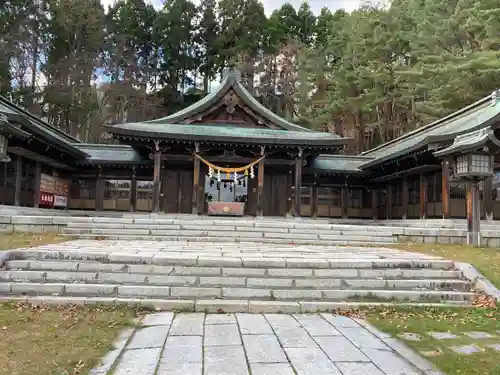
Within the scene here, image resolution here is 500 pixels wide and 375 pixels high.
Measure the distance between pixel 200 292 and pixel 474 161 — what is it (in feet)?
28.3

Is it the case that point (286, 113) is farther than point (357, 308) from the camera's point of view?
Yes

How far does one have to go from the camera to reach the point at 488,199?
17.3 meters

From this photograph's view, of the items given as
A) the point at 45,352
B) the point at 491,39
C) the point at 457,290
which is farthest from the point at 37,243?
the point at 491,39

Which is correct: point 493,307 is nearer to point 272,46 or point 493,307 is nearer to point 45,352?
point 45,352

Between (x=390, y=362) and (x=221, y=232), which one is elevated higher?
(x=221, y=232)

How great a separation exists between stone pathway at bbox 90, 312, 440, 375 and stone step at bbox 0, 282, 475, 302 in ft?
2.59

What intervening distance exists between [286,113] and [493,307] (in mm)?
38223

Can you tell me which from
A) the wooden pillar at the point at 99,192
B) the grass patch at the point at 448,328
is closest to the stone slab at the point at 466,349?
the grass patch at the point at 448,328

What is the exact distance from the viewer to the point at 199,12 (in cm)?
4856

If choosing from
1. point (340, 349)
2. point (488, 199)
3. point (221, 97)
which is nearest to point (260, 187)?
point (221, 97)

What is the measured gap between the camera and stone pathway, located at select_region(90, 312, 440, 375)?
13.6ft

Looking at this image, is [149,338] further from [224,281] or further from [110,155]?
[110,155]

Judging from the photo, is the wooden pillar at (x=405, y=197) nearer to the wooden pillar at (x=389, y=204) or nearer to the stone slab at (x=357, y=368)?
the wooden pillar at (x=389, y=204)

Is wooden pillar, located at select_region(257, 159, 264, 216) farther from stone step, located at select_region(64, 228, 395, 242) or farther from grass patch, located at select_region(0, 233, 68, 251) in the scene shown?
grass patch, located at select_region(0, 233, 68, 251)
